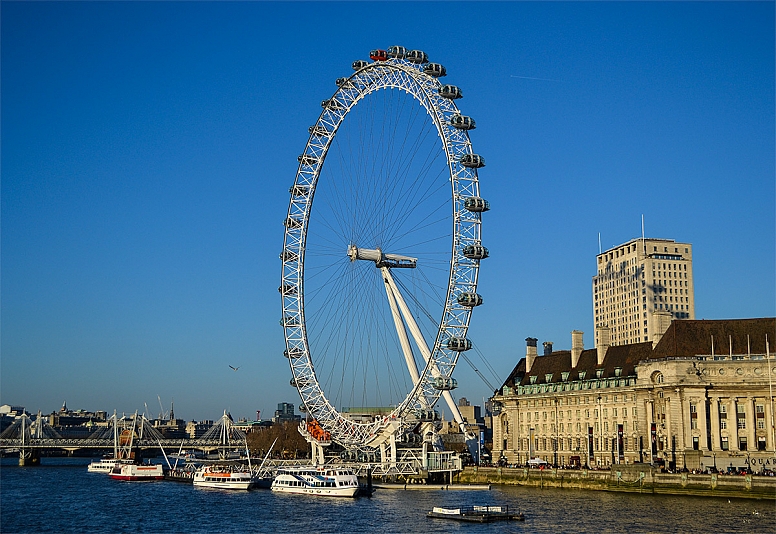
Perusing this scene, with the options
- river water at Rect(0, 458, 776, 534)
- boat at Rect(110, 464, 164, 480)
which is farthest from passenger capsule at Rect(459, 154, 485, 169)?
boat at Rect(110, 464, 164, 480)

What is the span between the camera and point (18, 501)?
82375 millimetres

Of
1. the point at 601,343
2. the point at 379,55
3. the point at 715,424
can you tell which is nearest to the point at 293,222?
the point at 379,55

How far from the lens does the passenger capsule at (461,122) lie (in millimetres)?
77125

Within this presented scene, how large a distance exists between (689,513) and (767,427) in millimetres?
24973

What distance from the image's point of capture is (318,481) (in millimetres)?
82500

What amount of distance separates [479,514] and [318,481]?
2500 cm

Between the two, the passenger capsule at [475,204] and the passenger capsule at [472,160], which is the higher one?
the passenger capsule at [472,160]

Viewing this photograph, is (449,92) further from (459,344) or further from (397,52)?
(459,344)

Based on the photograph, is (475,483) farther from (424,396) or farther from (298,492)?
(298,492)

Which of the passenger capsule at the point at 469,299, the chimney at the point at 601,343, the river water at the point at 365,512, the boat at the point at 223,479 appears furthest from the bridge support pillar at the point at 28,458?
the passenger capsule at the point at 469,299

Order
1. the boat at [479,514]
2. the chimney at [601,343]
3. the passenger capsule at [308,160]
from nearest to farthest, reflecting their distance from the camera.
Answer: the boat at [479,514]
the passenger capsule at [308,160]
the chimney at [601,343]

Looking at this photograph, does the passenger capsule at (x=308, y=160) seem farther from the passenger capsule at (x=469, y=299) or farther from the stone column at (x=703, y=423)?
the stone column at (x=703, y=423)

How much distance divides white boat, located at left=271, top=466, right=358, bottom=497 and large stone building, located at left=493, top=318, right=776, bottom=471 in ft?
80.3

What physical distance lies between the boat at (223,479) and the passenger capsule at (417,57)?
1664 inches
